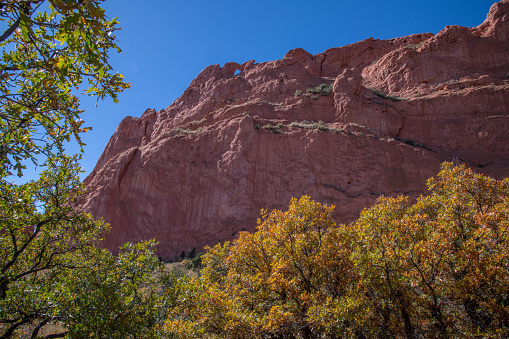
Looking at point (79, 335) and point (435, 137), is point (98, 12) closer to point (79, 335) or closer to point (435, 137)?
point (79, 335)

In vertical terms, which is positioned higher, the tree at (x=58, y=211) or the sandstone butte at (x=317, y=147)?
the sandstone butte at (x=317, y=147)

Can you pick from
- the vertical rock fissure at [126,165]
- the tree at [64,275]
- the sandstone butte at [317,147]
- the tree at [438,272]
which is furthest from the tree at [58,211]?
the vertical rock fissure at [126,165]

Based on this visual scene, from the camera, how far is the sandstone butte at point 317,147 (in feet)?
84.3

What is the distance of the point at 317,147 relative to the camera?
89.9 ft

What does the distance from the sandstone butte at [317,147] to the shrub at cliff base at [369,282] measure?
1580 centimetres

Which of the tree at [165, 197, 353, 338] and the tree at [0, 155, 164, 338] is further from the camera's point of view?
the tree at [165, 197, 353, 338]

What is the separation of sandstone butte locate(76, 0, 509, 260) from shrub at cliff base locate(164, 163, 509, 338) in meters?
15.8

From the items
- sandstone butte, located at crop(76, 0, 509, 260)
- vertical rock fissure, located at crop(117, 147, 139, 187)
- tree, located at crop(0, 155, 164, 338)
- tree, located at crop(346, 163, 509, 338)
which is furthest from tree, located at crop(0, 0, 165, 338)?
vertical rock fissure, located at crop(117, 147, 139, 187)

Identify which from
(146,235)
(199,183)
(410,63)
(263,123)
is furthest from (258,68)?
(146,235)

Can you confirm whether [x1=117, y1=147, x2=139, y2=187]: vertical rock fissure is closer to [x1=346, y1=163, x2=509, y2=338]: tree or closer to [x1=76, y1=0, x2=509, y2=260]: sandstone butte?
[x1=76, y1=0, x2=509, y2=260]: sandstone butte

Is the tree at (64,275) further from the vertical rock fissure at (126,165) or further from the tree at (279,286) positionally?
the vertical rock fissure at (126,165)

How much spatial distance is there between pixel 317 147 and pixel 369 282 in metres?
20.8

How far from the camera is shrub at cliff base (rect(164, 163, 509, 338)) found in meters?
6.17

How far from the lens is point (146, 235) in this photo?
1088 inches
